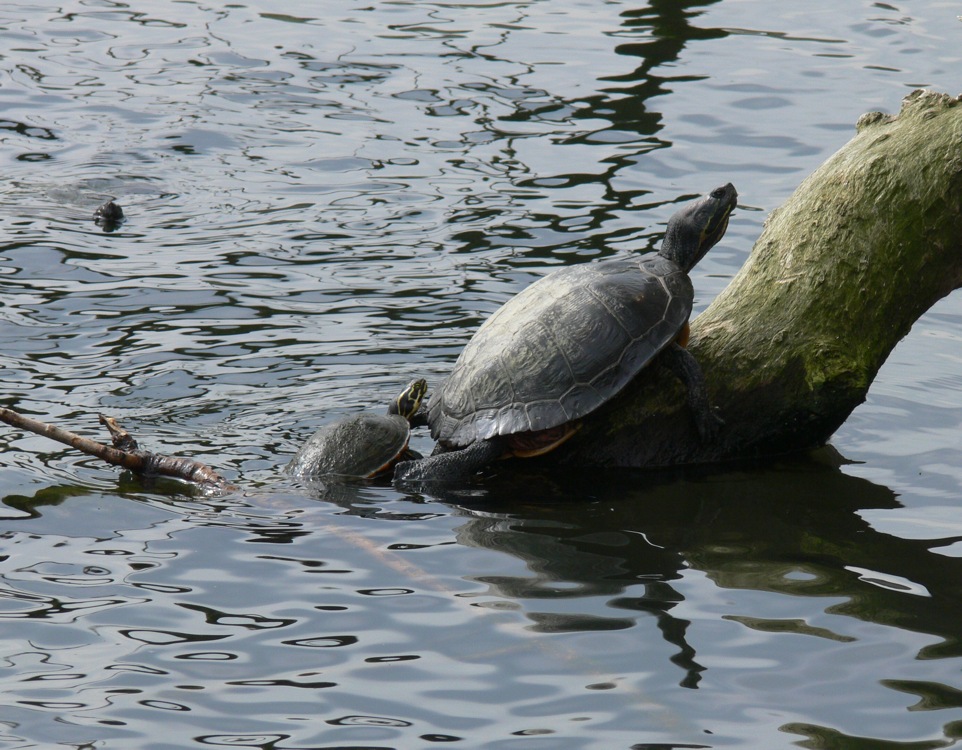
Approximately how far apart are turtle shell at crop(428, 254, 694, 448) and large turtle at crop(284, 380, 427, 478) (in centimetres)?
27

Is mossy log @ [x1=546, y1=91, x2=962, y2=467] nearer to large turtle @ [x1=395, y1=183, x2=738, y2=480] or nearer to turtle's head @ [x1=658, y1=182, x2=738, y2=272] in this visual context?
large turtle @ [x1=395, y1=183, x2=738, y2=480]

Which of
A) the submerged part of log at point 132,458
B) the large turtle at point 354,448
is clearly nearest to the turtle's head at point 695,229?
the large turtle at point 354,448

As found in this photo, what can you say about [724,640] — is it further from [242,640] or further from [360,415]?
[360,415]

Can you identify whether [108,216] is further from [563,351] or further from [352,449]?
[563,351]

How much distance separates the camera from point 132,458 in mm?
5852

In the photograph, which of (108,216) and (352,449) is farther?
(108,216)

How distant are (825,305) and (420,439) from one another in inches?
90.6

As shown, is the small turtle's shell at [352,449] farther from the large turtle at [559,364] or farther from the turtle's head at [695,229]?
the turtle's head at [695,229]

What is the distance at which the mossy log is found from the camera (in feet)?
19.6

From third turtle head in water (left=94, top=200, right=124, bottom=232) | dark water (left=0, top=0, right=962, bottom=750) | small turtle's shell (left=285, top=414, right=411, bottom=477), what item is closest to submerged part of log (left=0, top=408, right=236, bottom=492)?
dark water (left=0, top=0, right=962, bottom=750)

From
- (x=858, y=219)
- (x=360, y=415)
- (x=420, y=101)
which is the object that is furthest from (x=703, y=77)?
(x=360, y=415)

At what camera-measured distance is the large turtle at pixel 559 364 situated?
588 cm

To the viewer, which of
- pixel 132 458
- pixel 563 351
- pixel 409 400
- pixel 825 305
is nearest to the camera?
pixel 132 458

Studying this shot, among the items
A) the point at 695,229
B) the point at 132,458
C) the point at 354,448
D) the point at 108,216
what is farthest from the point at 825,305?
the point at 108,216
